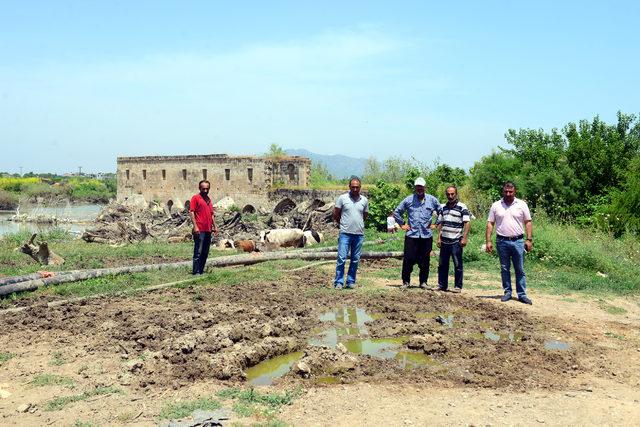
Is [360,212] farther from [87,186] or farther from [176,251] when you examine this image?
[87,186]

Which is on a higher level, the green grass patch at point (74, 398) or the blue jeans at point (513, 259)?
the blue jeans at point (513, 259)

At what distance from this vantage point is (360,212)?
32.4 ft

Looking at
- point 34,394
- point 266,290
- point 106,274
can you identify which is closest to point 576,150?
point 266,290

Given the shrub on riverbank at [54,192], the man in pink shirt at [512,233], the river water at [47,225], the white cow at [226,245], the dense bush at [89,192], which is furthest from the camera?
the dense bush at [89,192]

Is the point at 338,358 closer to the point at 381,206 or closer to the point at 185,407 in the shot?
the point at 185,407

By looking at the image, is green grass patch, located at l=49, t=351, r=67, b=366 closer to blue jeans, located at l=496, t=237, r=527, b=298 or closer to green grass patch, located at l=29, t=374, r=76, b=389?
green grass patch, located at l=29, t=374, r=76, b=389

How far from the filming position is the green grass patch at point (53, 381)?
17.6ft

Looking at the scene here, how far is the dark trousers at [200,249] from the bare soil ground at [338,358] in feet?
5.09

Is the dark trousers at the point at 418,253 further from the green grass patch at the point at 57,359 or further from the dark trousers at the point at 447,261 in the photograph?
the green grass patch at the point at 57,359

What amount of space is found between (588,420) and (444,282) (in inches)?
206

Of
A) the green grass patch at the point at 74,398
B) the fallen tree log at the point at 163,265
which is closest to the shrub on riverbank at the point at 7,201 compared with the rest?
the fallen tree log at the point at 163,265

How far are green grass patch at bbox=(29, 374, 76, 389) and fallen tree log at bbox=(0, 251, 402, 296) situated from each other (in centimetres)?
414

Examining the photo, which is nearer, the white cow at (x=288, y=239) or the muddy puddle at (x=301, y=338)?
the muddy puddle at (x=301, y=338)

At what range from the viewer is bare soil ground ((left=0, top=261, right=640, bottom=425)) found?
→ 477cm
